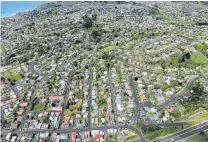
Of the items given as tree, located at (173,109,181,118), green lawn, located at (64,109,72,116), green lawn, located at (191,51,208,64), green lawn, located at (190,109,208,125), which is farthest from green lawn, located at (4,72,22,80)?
green lawn, located at (191,51,208,64)

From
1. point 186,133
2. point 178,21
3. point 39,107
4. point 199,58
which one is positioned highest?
point 178,21

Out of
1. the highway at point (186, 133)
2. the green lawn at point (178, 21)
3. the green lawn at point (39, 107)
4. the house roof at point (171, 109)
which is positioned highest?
the green lawn at point (178, 21)

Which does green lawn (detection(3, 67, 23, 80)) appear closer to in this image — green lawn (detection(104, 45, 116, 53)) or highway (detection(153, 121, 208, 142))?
green lawn (detection(104, 45, 116, 53))

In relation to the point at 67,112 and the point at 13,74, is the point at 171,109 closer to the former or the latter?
the point at 67,112

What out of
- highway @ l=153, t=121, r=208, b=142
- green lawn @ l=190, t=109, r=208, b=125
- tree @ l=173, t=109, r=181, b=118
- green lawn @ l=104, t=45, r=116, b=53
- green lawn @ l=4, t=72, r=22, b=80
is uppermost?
green lawn @ l=104, t=45, r=116, b=53

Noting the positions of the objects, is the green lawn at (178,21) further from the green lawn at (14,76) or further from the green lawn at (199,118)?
the green lawn at (14,76)

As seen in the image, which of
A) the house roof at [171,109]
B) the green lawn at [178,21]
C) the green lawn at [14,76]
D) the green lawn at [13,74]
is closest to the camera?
the house roof at [171,109]

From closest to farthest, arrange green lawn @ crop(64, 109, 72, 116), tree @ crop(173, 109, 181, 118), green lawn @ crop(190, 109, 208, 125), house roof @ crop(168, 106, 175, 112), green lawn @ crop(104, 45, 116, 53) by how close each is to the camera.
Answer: green lawn @ crop(190, 109, 208, 125) → tree @ crop(173, 109, 181, 118) → house roof @ crop(168, 106, 175, 112) → green lawn @ crop(64, 109, 72, 116) → green lawn @ crop(104, 45, 116, 53)

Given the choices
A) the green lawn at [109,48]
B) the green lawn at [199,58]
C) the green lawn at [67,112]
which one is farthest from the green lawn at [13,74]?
the green lawn at [199,58]

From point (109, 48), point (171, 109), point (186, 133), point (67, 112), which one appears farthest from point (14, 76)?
point (186, 133)

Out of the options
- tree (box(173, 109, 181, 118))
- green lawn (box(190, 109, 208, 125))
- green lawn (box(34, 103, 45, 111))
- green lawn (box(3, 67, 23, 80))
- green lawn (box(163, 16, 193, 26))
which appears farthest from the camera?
green lawn (box(163, 16, 193, 26))

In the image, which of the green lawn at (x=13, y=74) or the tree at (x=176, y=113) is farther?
the green lawn at (x=13, y=74)

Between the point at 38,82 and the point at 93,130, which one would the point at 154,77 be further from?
the point at 38,82

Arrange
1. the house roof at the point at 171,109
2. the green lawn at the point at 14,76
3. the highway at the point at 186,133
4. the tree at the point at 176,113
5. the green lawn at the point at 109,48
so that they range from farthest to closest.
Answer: the green lawn at the point at 109,48, the green lawn at the point at 14,76, the house roof at the point at 171,109, the tree at the point at 176,113, the highway at the point at 186,133
